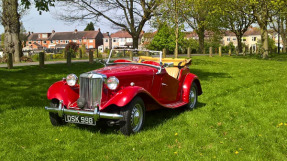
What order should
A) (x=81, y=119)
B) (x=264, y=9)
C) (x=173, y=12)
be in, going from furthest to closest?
1. (x=264, y=9)
2. (x=173, y=12)
3. (x=81, y=119)

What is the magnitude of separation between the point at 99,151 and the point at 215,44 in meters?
55.1

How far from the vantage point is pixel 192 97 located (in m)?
7.79

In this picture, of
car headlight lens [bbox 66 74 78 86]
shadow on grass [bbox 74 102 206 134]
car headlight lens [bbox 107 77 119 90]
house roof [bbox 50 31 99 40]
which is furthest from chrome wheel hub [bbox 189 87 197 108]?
house roof [bbox 50 31 99 40]

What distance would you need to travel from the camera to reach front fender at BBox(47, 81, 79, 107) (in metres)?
5.65

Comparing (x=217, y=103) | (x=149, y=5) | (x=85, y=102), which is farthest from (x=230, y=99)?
(x=149, y=5)

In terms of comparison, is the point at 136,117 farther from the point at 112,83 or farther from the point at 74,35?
the point at 74,35

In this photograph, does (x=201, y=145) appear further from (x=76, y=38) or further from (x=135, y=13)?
(x=76, y=38)

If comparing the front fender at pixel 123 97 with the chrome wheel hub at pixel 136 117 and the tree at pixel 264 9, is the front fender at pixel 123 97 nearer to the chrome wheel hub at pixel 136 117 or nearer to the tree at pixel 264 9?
the chrome wheel hub at pixel 136 117

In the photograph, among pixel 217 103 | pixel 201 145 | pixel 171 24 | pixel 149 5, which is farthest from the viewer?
pixel 149 5

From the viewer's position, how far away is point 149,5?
23.7m

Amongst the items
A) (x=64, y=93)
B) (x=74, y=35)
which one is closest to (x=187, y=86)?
(x=64, y=93)

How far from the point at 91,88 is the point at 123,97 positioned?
0.70m

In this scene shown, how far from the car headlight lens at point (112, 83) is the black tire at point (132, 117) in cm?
40

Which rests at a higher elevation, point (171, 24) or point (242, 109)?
point (171, 24)
